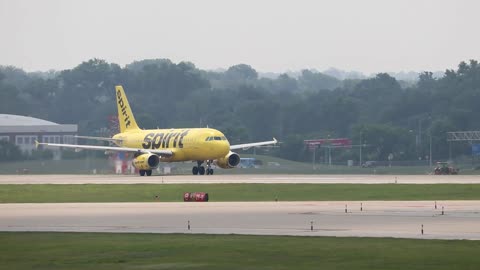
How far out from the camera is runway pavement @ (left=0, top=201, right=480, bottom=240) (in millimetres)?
55312

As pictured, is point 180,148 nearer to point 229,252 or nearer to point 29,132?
point 29,132

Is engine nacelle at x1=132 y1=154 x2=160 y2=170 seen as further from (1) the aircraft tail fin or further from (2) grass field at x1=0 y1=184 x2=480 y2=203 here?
(2) grass field at x1=0 y1=184 x2=480 y2=203

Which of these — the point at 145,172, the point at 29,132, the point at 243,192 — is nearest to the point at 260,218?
the point at 243,192

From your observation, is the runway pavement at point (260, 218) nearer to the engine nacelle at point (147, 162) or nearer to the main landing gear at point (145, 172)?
the engine nacelle at point (147, 162)

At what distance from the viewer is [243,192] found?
90438 millimetres

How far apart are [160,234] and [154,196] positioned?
1348 inches

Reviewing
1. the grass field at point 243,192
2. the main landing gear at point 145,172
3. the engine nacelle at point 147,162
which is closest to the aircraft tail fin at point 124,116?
the main landing gear at point 145,172

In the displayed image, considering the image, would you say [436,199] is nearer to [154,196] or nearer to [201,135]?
[154,196]

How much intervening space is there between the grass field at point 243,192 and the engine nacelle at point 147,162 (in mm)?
24863

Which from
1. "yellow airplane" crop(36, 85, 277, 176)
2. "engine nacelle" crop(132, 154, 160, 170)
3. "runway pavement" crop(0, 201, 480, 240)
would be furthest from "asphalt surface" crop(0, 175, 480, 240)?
"yellow airplane" crop(36, 85, 277, 176)

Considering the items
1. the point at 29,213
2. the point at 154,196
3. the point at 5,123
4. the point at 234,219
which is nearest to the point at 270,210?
the point at 234,219

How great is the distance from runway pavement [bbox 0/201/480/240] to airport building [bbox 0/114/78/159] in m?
91.8

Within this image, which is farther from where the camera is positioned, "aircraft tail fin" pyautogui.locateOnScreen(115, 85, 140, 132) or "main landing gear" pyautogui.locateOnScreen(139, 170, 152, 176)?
"aircraft tail fin" pyautogui.locateOnScreen(115, 85, 140, 132)

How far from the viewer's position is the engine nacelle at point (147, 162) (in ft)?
412
